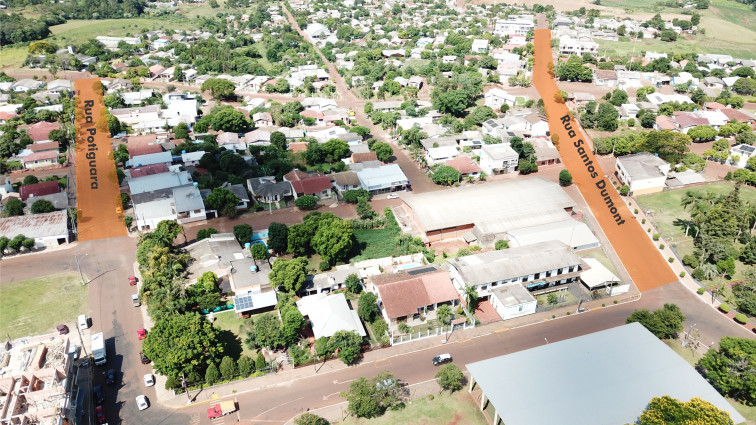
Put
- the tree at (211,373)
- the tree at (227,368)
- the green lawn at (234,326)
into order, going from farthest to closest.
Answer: the green lawn at (234,326)
the tree at (227,368)
the tree at (211,373)

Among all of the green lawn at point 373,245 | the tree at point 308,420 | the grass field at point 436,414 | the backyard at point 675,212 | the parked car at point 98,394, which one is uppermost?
the tree at point 308,420

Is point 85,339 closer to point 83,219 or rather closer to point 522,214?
point 83,219

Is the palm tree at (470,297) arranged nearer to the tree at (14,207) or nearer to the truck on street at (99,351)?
the truck on street at (99,351)

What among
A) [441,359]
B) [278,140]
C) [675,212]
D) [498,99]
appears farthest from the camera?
[498,99]

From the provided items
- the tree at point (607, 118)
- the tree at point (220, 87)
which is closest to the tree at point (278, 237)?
the tree at point (220, 87)

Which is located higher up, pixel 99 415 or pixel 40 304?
pixel 99 415

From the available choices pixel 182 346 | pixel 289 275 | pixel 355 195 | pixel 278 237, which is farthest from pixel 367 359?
pixel 355 195

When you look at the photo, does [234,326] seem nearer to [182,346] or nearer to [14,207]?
[182,346]

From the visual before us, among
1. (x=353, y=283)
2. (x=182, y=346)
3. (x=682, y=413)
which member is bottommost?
(x=353, y=283)
